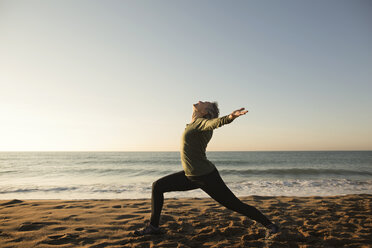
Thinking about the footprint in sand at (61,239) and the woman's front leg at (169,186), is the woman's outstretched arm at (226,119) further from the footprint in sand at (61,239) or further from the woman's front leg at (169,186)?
the footprint in sand at (61,239)

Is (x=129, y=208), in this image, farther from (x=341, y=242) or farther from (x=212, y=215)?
(x=341, y=242)

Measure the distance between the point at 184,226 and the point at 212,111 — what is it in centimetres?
221

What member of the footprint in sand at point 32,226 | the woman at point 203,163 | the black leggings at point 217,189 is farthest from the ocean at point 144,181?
the woman at point 203,163

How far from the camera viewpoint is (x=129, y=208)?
512 centimetres

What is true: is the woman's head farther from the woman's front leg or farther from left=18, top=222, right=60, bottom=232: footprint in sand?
left=18, top=222, right=60, bottom=232: footprint in sand

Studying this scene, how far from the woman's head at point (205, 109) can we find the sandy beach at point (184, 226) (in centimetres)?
177

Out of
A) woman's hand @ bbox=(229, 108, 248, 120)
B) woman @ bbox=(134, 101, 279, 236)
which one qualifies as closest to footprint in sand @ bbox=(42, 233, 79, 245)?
woman @ bbox=(134, 101, 279, 236)

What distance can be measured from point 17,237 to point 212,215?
3292 mm

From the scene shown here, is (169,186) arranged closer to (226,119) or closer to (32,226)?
(226,119)

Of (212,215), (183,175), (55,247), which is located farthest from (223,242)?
(55,247)

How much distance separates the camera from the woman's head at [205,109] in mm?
2688

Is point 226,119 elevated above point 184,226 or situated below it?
above

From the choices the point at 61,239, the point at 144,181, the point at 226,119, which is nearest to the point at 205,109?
the point at 226,119

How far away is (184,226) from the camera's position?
3.73 m
